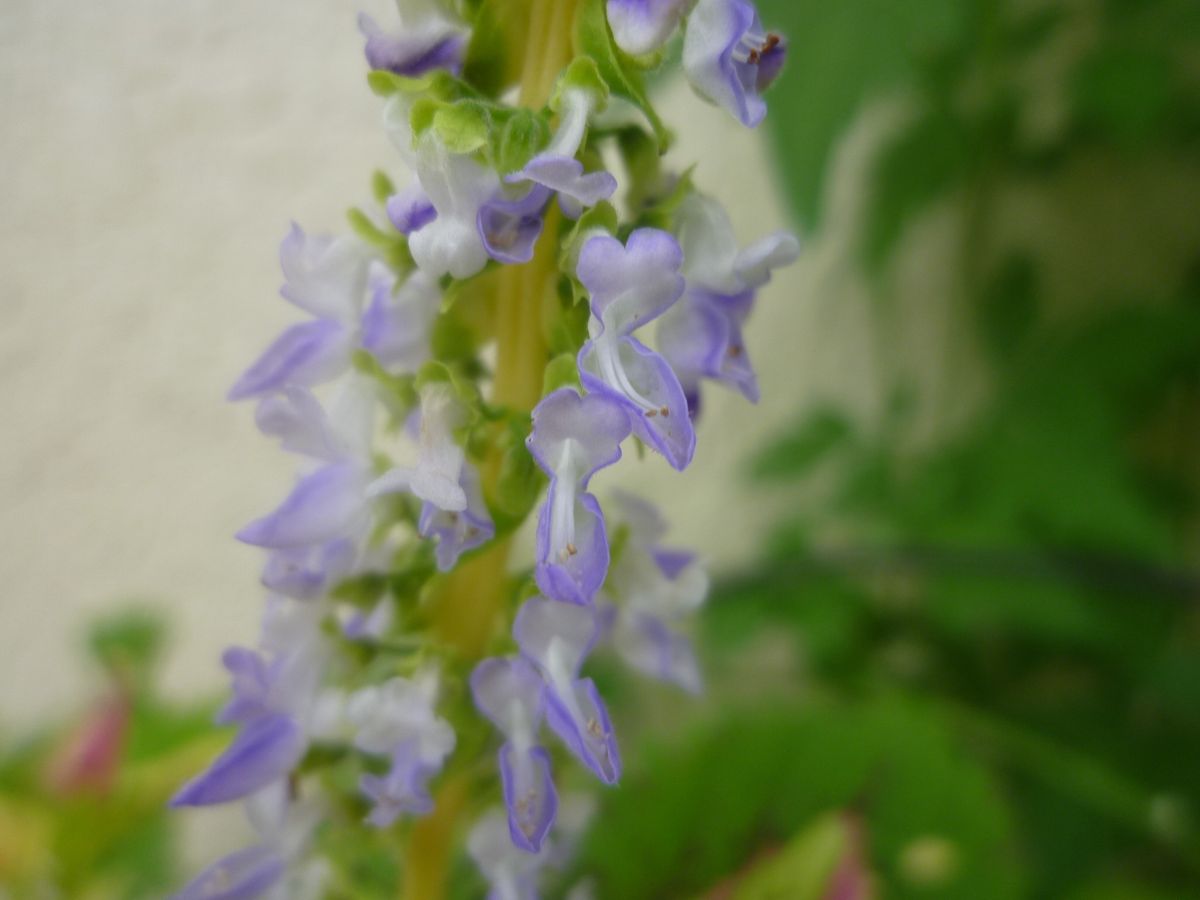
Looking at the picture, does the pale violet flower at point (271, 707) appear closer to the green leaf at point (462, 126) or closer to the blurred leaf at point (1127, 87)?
the green leaf at point (462, 126)

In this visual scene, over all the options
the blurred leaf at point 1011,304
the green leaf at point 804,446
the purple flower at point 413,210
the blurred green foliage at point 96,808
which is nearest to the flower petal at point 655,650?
the purple flower at point 413,210

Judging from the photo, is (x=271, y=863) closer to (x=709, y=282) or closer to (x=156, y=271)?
(x=709, y=282)

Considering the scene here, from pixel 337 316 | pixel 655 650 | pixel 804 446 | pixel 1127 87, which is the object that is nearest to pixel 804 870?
pixel 655 650

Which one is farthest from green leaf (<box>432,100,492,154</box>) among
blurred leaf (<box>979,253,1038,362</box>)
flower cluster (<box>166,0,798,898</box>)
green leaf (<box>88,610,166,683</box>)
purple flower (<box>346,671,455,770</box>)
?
blurred leaf (<box>979,253,1038,362</box>)

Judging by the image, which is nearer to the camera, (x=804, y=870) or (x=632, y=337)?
(x=632, y=337)

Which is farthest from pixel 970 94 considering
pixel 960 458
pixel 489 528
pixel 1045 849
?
pixel 489 528

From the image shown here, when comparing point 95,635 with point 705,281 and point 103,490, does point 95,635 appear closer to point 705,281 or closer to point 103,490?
point 103,490
